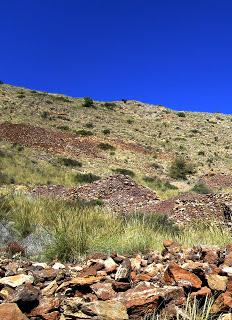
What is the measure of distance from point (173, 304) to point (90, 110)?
63.8 metres

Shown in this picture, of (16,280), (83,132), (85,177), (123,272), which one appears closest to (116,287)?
(123,272)

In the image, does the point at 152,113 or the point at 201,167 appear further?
the point at 152,113

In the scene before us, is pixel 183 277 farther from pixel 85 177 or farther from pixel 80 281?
pixel 85 177

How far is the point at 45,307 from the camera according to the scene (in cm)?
458

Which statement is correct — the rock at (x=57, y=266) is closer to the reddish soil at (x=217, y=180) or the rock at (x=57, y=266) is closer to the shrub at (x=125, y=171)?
the reddish soil at (x=217, y=180)

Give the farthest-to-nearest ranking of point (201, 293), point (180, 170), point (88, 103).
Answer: point (88, 103)
point (180, 170)
point (201, 293)

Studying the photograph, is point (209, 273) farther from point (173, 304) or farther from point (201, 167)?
point (201, 167)

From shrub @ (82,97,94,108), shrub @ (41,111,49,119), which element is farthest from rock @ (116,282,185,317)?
shrub @ (82,97,94,108)

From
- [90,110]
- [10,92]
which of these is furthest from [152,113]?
[10,92]

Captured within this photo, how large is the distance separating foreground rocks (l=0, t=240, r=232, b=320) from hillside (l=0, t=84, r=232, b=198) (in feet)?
78.5

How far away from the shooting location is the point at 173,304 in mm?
4594

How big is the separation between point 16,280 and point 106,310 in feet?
4.44

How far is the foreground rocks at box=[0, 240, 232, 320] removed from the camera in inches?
176

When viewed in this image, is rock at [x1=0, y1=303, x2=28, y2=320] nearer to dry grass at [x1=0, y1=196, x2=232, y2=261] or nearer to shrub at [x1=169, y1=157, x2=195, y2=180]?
dry grass at [x1=0, y1=196, x2=232, y2=261]
